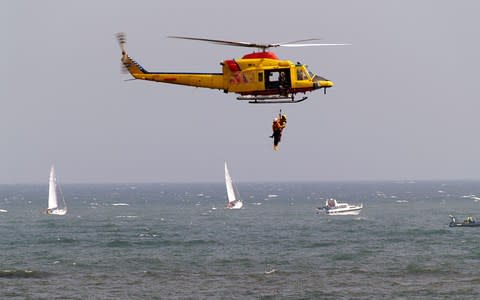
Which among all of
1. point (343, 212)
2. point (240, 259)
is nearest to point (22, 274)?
point (240, 259)

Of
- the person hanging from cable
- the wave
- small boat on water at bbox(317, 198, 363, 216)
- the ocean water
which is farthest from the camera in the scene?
small boat on water at bbox(317, 198, 363, 216)

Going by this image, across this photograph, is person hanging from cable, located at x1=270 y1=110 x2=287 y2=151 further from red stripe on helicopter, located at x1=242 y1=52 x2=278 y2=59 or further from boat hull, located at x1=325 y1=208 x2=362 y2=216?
boat hull, located at x1=325 y1=208 x2=362 y2=216

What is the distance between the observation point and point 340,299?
71.8 m

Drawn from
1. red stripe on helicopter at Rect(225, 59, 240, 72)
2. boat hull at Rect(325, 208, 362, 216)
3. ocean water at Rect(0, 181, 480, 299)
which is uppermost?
red stripe on helicopter at Rect(225, 59, 240, 72)

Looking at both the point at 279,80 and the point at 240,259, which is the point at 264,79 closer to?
the point at 279,80

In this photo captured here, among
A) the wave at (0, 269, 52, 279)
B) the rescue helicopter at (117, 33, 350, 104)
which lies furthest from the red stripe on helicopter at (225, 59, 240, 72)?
the wave at (0, 269, 52, 279)

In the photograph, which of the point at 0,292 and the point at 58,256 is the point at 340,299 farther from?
the point at 58,256

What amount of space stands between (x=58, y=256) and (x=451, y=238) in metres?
57.0

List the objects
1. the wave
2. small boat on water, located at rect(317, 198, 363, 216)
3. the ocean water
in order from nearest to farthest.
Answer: the ocean water → the wave → small boat on water, located at rect(317, 198, 363, 216)

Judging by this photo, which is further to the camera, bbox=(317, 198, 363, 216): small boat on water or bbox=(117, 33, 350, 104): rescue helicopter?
bbox=(317, 198, 363, 216): small boat on water

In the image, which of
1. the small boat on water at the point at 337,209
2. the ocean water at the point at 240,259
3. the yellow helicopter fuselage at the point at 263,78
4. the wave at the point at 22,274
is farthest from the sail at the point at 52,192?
the yellow helicopter fuselage at the point at 263,78

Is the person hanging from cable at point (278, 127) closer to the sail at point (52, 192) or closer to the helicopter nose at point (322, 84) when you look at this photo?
the helicopter nose at point (322, 84)

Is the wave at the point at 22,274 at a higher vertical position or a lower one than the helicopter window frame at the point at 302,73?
lower

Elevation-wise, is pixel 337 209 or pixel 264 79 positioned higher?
pixel 264 79
